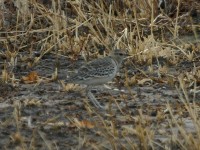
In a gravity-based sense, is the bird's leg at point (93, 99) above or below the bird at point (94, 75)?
below

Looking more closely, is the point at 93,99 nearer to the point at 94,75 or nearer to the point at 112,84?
the point at 94,75

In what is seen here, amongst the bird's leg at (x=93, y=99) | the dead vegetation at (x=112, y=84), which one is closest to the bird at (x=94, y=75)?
the bird's leg at (x=93, y=99)

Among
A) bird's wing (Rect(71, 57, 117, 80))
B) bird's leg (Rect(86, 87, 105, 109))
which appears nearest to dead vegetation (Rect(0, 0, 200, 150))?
bird's leg (Rect(86, 87, 105, 109))

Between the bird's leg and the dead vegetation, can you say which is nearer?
the dead vegetation

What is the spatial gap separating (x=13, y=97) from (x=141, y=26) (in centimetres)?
309

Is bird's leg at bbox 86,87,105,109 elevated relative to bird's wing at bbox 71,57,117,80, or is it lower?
lower

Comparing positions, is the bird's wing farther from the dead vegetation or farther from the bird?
the dead vegetation

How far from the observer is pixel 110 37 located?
383 inches

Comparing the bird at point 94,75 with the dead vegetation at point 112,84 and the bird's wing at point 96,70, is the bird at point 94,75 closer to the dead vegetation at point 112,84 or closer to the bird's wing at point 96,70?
the bird's wing at point 96,70

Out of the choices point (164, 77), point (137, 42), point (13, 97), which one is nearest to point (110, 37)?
point (137, 42)

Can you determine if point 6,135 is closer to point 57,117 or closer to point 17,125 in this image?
point 17,125

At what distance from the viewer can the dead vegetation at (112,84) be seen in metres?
6.27

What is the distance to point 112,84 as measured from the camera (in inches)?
324

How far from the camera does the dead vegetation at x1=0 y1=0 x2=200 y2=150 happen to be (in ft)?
20.6
